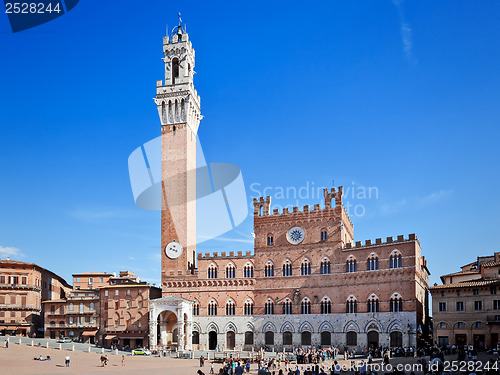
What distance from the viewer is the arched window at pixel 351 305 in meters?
61.4

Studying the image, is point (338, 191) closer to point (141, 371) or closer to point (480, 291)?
point (480, 291)

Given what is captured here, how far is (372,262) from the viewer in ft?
200

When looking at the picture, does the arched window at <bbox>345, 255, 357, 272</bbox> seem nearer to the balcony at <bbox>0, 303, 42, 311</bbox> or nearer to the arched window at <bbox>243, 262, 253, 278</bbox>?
the arched window at <bbox>243, 262, 253, 278</bbox>

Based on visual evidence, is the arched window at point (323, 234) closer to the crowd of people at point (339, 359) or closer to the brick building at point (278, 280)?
the brick building at point (278, 280)

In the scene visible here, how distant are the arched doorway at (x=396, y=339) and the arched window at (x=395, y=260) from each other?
7260mm

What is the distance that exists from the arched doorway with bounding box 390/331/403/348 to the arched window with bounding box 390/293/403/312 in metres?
2.46

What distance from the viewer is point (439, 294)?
59656 millimetres

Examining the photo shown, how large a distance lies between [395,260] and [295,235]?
13283 mm

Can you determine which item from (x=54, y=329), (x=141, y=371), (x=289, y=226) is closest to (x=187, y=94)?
(x=289, y=226)

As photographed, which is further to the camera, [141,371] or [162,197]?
→ [162,197]

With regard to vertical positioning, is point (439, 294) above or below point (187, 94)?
below

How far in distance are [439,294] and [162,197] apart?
122ft

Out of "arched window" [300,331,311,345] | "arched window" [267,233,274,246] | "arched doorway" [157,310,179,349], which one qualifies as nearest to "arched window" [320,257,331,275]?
"arched window" [267,233,274,246]

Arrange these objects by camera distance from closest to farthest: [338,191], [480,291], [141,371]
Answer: [141,371] → [480,291] → [338,191]
